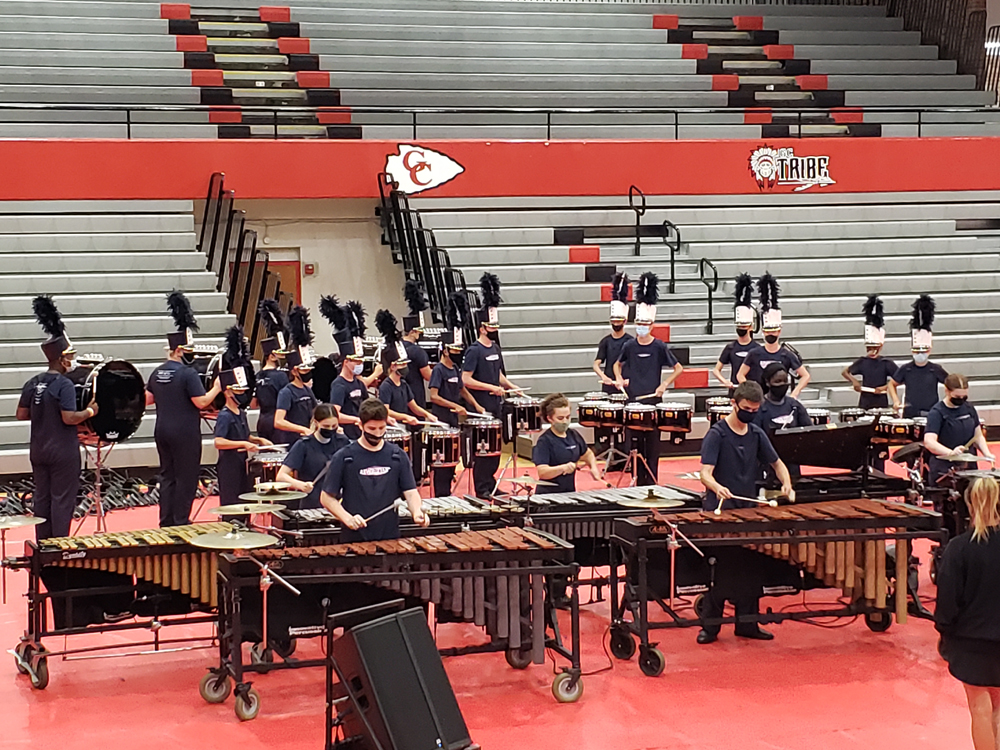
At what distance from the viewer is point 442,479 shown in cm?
1195

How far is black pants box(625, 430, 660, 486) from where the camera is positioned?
12712mm

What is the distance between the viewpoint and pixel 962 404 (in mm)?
9922

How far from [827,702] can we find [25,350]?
32.5ft

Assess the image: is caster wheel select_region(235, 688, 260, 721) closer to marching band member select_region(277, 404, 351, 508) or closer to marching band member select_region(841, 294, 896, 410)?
marching band member select_region(277, 404, 351, 508)

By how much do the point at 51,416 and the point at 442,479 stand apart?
138 inches

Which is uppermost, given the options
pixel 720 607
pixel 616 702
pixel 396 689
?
pixel 396 689

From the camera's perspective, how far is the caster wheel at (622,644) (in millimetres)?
8195

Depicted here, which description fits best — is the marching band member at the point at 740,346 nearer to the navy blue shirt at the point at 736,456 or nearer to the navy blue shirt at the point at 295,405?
the navy blue shirt at the point at 295,405

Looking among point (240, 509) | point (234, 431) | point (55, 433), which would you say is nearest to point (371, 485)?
point (240, 509)

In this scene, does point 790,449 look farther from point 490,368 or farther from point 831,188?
point 831,188

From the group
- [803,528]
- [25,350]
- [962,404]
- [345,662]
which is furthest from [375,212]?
[345,662]

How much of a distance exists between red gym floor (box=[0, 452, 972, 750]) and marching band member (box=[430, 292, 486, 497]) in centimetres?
326

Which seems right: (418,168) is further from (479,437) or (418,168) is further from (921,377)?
(921,377)

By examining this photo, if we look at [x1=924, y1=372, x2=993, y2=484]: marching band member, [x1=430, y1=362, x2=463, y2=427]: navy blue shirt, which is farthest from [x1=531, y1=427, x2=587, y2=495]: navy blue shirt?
[x1=430, y1=362, x2=463, y2=427]: navy blue shirt
